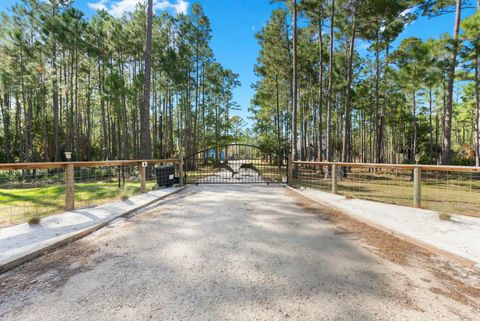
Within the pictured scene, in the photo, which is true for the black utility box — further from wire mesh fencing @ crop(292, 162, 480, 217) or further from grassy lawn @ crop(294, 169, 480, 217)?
grassy lawn @ crop(294, 169, 480, 217)

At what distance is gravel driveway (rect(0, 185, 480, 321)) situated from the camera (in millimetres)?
1713

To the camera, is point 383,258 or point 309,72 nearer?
point 383,258

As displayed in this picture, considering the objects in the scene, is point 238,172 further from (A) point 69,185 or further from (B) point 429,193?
(A) point 69,185

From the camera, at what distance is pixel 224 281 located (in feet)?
6.92

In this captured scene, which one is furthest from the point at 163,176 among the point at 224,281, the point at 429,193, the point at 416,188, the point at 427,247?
the point at 429,193

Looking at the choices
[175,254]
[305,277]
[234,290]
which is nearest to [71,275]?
[175,254]

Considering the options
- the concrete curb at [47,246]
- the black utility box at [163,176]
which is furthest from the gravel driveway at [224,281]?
the black utility box at [163,176]

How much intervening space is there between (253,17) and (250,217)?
1755 cm

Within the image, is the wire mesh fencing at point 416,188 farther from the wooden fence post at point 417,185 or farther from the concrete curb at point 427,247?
the concrete curb at point 427,247

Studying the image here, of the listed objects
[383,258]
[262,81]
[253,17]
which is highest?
[253,17]

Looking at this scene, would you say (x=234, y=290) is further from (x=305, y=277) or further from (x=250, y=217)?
(x=250, y=217)

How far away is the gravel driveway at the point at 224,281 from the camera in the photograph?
1.71 m

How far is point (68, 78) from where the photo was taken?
58.7 feet

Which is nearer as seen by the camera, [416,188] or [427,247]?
[427,247]
